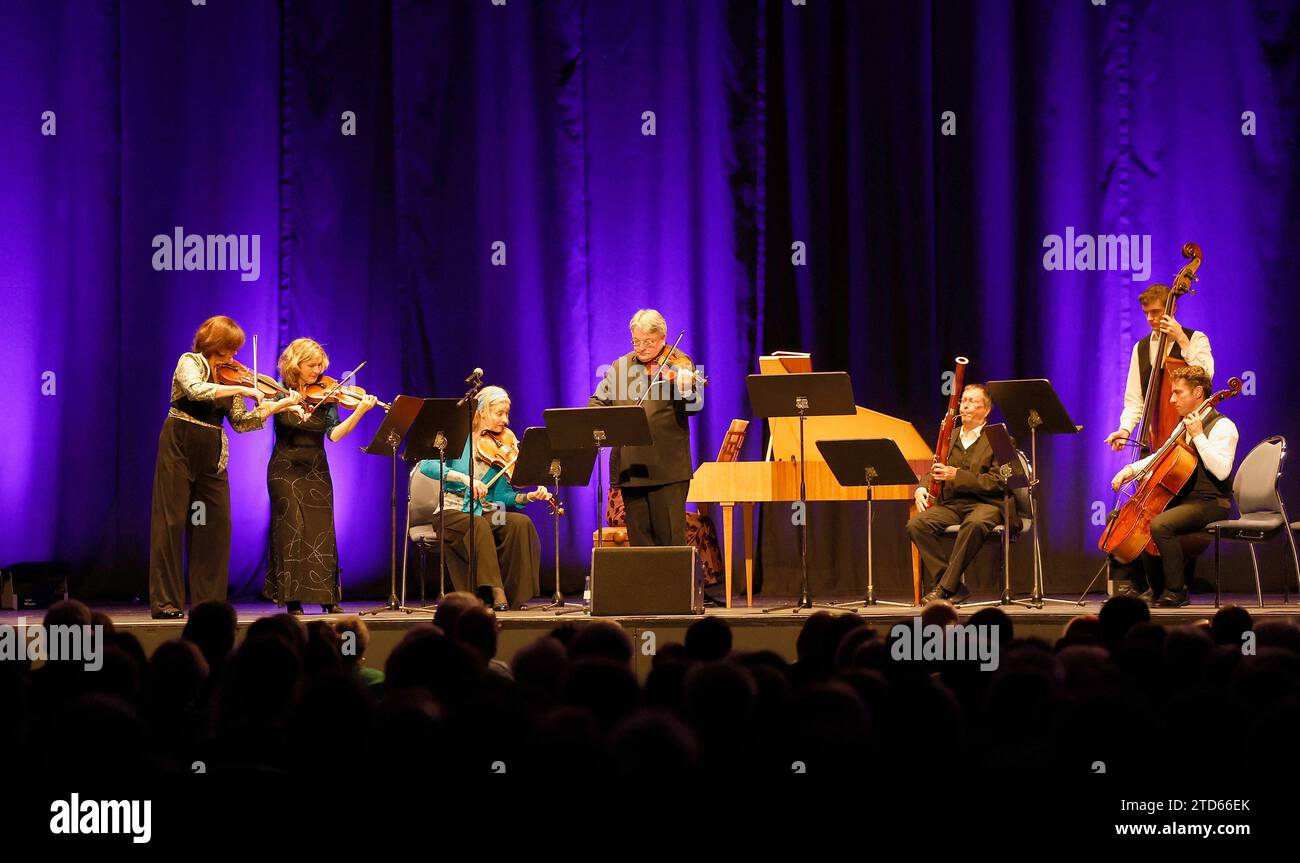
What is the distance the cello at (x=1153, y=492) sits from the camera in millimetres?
7070

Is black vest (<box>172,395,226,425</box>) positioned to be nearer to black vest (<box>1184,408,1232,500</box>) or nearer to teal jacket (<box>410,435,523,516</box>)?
teal jacket (<box>410,435,523,516</box>)

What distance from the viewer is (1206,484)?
23.4 feet

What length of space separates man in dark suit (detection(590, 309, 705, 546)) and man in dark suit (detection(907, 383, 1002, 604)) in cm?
137

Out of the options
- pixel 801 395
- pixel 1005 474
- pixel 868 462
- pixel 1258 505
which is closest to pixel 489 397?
pixel 801 395

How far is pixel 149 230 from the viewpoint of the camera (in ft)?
29.4

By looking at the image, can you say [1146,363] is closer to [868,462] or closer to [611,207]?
[868,462]

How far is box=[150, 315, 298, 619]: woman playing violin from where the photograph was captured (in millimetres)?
6773

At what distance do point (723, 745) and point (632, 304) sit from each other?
22.1 feet

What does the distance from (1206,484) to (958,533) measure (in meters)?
1.31

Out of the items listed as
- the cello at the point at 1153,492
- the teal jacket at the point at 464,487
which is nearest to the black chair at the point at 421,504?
the teal jacket at the point at 464,487

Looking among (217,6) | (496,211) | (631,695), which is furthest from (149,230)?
(631,695)

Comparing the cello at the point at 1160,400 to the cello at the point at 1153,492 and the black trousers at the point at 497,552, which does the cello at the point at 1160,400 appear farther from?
the black trousers at the point at 497,552
